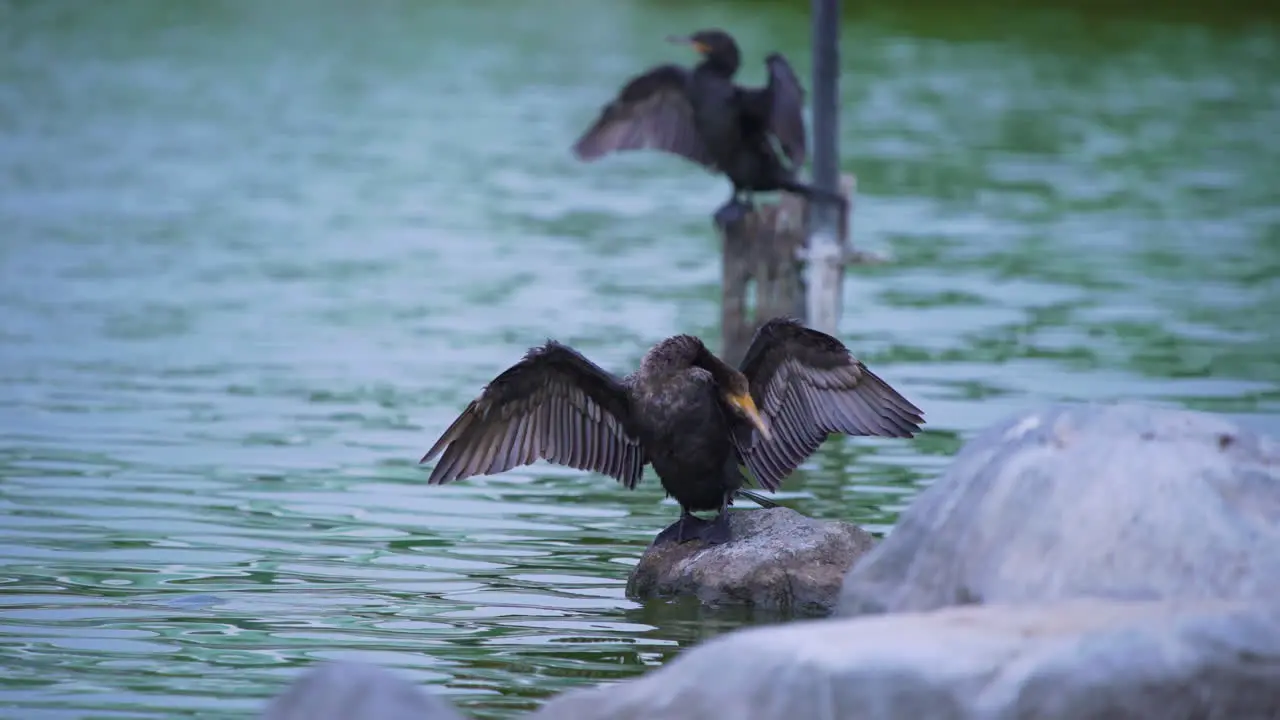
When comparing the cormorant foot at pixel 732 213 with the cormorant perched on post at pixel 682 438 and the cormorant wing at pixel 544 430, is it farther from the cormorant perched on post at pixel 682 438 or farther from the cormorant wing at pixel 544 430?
the cormorant wing at pixel 544 430

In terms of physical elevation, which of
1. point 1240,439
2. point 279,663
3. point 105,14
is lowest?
point 279,663

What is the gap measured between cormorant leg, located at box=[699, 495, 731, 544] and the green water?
1.03 feet

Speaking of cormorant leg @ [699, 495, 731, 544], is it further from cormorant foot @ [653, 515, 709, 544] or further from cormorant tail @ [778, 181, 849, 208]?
cormorant tail @ [778, 181, 849, 208]

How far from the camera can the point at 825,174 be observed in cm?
1054

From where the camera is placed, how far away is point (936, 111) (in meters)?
27.4

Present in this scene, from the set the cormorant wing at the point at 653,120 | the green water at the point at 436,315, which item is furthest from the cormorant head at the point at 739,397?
the cormorant wing at the point at 653,120

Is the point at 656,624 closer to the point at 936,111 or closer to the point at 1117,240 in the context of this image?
the point at 1117,240

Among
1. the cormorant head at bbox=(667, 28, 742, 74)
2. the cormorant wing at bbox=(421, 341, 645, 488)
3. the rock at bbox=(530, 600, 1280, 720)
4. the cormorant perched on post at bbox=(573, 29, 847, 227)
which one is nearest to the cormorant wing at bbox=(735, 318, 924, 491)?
the cormorant wing at bbox=(421, 341, 645, 488)

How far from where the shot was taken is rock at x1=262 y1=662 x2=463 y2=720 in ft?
14.7

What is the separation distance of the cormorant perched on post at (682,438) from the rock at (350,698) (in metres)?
2.57

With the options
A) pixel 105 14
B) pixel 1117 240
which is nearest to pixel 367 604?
pixel 1117 240

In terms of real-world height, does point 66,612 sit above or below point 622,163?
below

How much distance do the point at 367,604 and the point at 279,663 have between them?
2.79ft

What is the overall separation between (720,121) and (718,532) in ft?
12.2
